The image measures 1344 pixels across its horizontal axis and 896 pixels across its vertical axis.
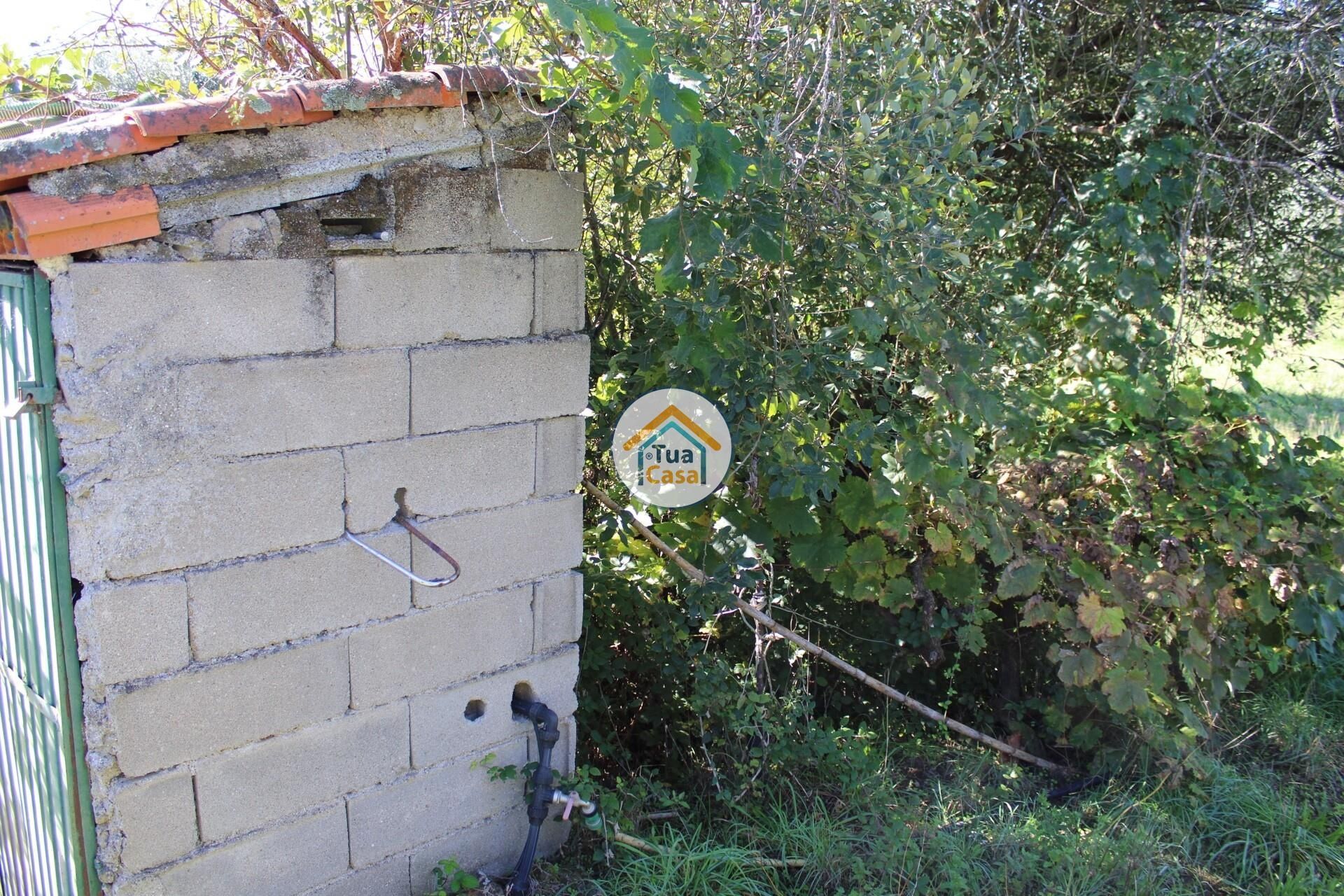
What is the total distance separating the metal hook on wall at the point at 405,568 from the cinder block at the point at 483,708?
1.25ft

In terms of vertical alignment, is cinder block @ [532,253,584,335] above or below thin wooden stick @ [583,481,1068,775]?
above

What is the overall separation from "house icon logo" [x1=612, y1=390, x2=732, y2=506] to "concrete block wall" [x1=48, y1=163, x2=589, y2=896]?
15.3 inches

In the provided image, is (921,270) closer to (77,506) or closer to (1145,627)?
(1145,627)

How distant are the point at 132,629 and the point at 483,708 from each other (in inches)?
43.9

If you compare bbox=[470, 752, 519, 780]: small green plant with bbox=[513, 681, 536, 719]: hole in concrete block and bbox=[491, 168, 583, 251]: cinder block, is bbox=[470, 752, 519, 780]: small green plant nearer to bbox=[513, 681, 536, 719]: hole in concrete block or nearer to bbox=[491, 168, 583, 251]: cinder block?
bbox=[513, 681, 536, 719]: hole in concrete block

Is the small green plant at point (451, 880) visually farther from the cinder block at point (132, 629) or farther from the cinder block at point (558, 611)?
the cinder block at point (132, 629)

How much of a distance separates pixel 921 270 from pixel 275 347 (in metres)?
1.96

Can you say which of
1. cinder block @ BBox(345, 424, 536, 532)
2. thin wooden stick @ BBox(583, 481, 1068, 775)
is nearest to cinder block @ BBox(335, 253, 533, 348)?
cinder block @ BBox(345, 424, 536, 532)

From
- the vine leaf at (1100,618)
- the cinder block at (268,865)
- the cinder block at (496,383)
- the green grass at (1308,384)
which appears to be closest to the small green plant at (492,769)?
the cinder block at (268,865)

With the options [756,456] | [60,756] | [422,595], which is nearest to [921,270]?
[756,456]

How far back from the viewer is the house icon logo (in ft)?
11.3

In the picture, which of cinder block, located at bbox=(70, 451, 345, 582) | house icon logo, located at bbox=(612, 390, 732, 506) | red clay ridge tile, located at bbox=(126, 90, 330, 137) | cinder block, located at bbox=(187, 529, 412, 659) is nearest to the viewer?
red clay ridge tile, located at bbox=(126, 90, 330, 137)

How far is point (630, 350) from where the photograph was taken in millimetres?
3514

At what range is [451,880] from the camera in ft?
9.68
